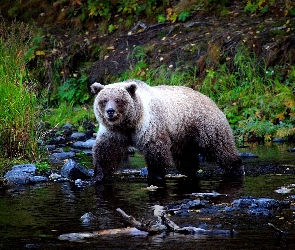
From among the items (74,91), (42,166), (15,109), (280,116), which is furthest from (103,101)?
(74,91)

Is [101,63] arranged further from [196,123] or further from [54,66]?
[196,123]

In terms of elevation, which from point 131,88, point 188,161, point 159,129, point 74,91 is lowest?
point 188,161

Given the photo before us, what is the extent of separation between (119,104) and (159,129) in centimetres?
65

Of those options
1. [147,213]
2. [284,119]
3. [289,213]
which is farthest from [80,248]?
[284,119]

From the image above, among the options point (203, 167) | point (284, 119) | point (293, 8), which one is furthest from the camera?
point (293, 8)

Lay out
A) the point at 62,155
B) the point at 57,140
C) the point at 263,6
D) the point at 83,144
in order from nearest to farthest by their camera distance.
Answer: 1. the point at 62,155
2. the point at 83,144
3. the point at 57,140
4. the point at 263,6

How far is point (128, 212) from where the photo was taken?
7.09 meters

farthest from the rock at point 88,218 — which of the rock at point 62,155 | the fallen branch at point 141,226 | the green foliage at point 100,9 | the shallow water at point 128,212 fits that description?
the green foliage at point 100,9

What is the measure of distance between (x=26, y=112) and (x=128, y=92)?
1.39m

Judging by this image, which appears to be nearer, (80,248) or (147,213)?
(80,248)

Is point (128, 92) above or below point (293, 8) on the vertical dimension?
Answer: below

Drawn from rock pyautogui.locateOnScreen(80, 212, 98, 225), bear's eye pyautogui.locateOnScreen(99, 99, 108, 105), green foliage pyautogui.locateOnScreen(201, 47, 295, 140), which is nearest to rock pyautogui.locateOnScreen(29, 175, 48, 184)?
bear's eye pyautogui.locateOnScreen(99, 99, 108, 105)

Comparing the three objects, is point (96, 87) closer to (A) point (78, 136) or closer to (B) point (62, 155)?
(B) point (62, 155)

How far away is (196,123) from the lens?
32.8ft
